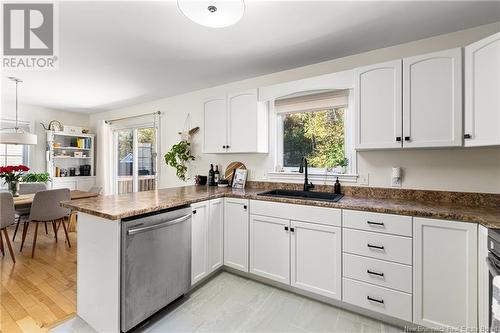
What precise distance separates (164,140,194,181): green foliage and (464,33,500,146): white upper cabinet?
321 cm

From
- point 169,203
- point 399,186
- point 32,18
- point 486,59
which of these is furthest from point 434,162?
point 32,18

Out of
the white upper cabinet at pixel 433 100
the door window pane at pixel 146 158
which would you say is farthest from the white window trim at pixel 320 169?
the door window pane at pixel 146 158

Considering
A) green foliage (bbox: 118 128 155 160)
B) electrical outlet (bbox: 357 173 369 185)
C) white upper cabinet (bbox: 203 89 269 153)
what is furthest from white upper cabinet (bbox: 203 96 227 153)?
green foliage (bbox: 118 128 155 160)

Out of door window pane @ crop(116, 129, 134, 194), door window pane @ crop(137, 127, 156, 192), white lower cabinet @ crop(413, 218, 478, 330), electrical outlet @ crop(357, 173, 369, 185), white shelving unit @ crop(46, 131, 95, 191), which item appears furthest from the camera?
door window pane @ crop(116, 129, 134, 194)

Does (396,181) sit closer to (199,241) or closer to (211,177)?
(199,241)

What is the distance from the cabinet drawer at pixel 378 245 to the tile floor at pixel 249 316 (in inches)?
21.0

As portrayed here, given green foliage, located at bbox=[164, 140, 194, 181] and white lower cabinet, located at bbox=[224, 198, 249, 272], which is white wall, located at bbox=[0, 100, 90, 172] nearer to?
green foliage, located at bbox=[164, 140, 194, 181]

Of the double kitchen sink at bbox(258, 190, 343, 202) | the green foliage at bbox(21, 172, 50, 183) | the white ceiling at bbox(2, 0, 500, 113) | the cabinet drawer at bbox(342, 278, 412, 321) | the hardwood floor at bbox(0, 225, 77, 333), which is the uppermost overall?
the white ceiling at bbox(2, 0, 500, 113)

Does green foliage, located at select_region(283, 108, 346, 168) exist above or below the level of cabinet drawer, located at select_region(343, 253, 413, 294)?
above

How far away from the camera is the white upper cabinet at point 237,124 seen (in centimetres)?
271

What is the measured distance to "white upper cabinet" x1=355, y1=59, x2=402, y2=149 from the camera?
1.92 metres

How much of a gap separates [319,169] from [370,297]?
1.34m

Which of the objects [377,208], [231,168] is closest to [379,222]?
[377,208]

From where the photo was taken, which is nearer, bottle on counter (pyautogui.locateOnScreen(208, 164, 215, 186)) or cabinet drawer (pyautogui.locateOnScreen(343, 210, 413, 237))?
cabinet drawer (pyautogui.locateOnScreen(343, 210, 413, 237))
